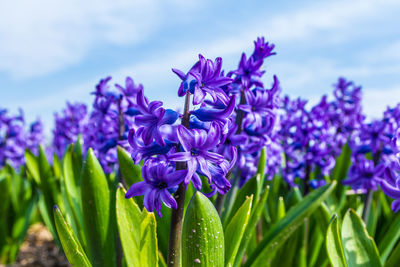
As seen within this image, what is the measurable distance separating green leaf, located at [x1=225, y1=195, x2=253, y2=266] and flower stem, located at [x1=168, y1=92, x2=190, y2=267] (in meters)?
0.31

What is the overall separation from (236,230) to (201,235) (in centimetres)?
31

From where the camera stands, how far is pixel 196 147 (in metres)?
1.37

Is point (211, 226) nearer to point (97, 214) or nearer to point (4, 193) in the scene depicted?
point (97, 214)

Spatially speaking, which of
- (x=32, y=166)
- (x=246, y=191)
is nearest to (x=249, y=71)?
(x=246, y=191)

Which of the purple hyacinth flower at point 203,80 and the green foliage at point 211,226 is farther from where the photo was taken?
the green foliage at point 211,226

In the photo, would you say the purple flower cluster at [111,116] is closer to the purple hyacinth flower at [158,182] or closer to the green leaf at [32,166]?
the purple hyacinth flower at [158,182]

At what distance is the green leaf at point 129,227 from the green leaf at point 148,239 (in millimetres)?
69

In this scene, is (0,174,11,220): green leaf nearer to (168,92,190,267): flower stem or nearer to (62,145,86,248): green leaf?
(62,145,86,248): green leaf

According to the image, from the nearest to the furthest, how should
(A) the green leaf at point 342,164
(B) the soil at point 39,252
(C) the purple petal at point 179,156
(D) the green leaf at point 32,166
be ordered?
(C) the purple petal at point 179,156
(A) the green leaf at point 342,164
(D) the green leaf at point 32,166
(B) the soil at point 39,252

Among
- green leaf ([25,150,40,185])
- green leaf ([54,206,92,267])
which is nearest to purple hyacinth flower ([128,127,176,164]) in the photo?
green leaf ([54,206,92,267])

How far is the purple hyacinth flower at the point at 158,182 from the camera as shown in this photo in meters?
1.38

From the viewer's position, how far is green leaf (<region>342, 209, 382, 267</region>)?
2.05m

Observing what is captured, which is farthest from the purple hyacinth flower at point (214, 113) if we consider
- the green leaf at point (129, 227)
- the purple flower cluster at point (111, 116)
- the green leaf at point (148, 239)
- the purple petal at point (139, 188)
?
the purple flower cluster at point (111, 116)

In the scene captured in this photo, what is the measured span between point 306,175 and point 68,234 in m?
2.24
